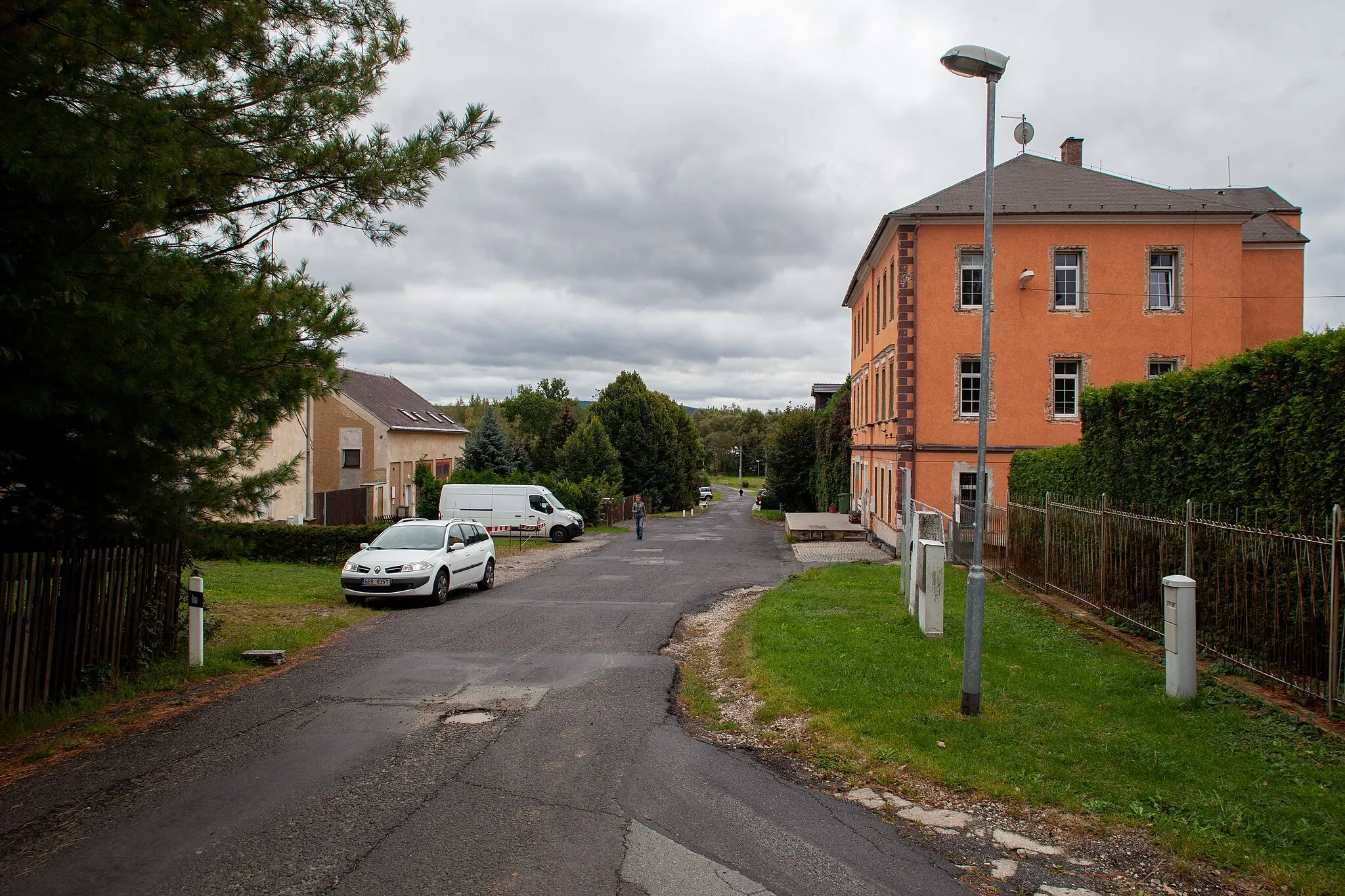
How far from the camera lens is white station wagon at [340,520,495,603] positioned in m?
15.0

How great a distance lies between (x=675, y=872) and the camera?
455 cm

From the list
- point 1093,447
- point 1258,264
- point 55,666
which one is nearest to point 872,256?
point 1258,264

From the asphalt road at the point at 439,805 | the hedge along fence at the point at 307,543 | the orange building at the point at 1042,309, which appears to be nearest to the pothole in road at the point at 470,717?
the asphalt road at the point at 439,805

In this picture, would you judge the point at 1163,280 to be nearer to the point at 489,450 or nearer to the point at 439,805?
the point at 439,805

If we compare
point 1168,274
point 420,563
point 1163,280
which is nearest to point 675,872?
point 420,563

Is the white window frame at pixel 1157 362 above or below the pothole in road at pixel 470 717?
above

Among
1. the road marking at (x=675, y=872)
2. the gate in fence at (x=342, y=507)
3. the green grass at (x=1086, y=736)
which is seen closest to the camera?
the road marking at (x=675, y=872)

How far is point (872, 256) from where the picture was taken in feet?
102

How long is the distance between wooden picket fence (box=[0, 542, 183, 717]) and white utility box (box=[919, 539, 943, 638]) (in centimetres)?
880

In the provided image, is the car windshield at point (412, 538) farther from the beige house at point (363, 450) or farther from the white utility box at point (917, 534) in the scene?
the beige house at point (363, 450)

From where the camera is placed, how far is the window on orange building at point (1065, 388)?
25.9m

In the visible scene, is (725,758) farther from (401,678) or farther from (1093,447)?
(1093,447)

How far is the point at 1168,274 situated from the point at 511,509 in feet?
78.6

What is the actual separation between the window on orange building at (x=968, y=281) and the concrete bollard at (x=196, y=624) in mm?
22041
